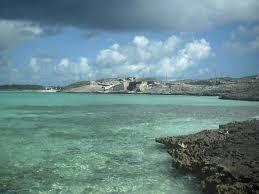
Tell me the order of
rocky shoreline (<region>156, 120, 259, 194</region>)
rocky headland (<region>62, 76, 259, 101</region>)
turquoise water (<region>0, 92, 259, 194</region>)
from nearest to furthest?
rocky shoreline (<region>156, 120, 259, 194</region>), turquoise water (<region>0, 92, 259, 194</region>), rocky headland (<region>62, 76, 259, 101</region>)

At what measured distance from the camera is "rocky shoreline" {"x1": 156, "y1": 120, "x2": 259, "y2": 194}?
14.3 meters

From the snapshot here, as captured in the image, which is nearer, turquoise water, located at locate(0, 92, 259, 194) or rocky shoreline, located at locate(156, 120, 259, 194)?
rocky shoreline, located at locate(156, 120, 259, 194)

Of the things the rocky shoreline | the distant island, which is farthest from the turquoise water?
the distant island

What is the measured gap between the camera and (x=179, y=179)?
1712 centimetres

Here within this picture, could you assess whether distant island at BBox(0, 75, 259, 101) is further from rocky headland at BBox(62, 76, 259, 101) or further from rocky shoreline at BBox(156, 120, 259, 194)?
rocky shoreline at BBox(156, 120, 259, 194)

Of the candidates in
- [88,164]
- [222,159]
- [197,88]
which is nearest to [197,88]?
[197,88]

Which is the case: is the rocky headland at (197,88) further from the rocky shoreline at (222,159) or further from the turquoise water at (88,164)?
the rocky shoreline at (222,159)

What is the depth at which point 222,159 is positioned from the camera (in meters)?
17.5

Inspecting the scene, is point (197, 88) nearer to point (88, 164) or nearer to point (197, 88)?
point (197, 88)

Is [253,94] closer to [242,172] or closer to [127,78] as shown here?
[242,172]

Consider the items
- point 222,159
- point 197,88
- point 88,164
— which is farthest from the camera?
point 197,88

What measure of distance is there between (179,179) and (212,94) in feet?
396

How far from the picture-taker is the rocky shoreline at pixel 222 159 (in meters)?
14.3

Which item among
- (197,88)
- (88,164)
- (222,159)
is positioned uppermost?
(197,88)
